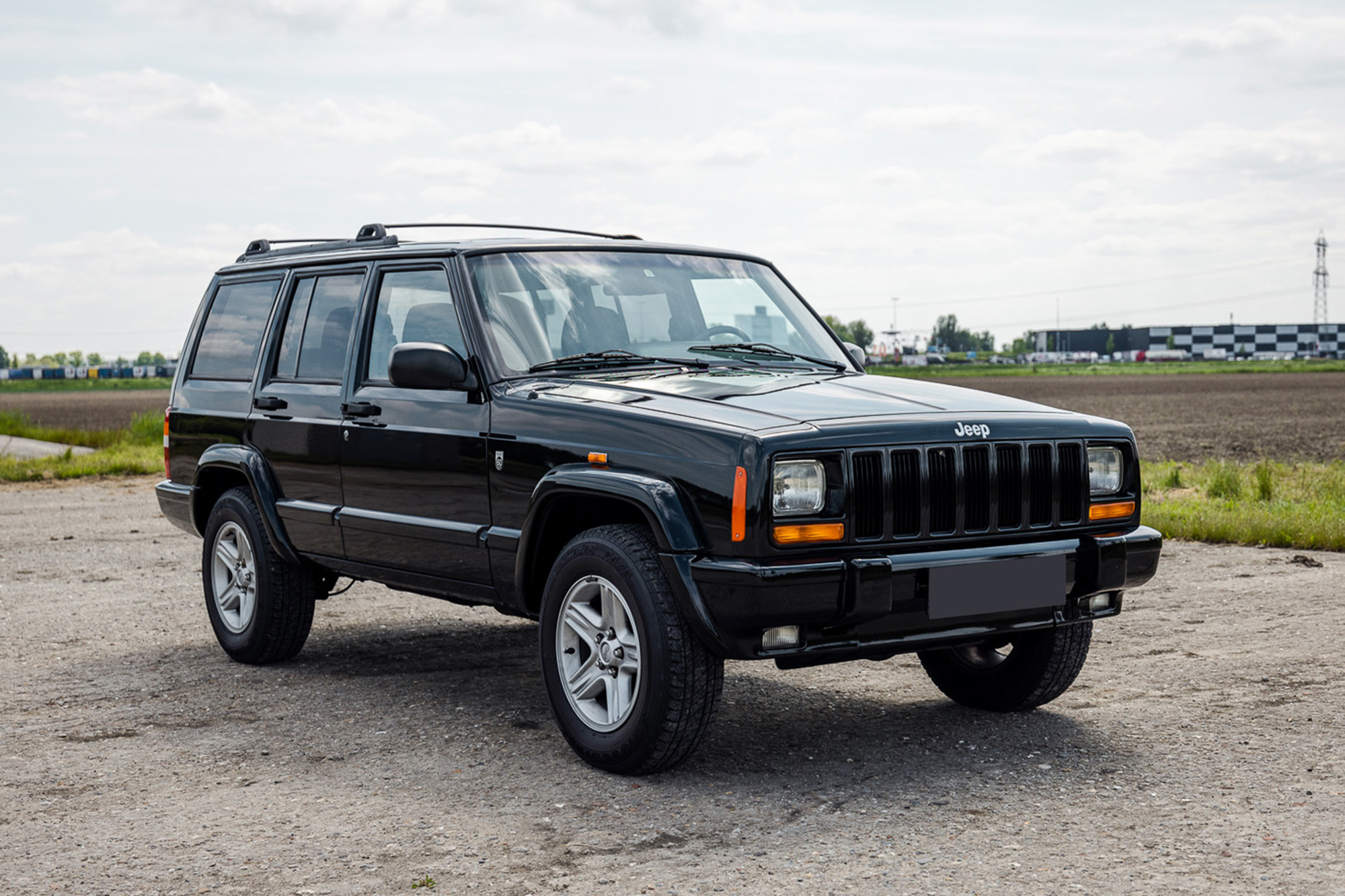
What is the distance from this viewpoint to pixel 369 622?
8.04m

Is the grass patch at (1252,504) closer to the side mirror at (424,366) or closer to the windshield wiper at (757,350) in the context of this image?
the windshield wiper at (757,350)

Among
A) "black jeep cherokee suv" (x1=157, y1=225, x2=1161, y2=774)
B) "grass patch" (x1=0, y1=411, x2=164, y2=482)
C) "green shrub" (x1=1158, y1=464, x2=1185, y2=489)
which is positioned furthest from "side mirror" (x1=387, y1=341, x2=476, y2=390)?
"grass patch" (x1=0, y1=411, x2=164, y2=482)

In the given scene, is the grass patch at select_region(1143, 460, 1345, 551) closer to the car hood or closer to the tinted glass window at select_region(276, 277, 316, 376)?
the car hood

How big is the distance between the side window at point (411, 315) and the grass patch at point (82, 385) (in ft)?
286

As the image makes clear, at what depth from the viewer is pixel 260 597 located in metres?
6.64

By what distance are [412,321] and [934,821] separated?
3.06 meters

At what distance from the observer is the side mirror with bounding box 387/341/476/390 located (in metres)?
5.11

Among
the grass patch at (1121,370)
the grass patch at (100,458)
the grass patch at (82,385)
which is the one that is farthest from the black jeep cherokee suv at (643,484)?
the grass patch at (82,385)

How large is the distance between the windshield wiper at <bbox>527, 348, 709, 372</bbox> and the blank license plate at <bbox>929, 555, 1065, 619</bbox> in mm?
1507

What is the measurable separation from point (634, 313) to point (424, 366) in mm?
989

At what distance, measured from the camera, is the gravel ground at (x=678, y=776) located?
147 inches

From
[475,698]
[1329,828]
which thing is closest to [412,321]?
[475,698]

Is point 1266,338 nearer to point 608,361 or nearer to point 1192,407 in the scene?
point 1192,407

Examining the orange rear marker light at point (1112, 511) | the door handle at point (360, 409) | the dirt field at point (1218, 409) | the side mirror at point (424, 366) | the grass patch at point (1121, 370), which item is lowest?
the dirt field at point (1218, 409)
